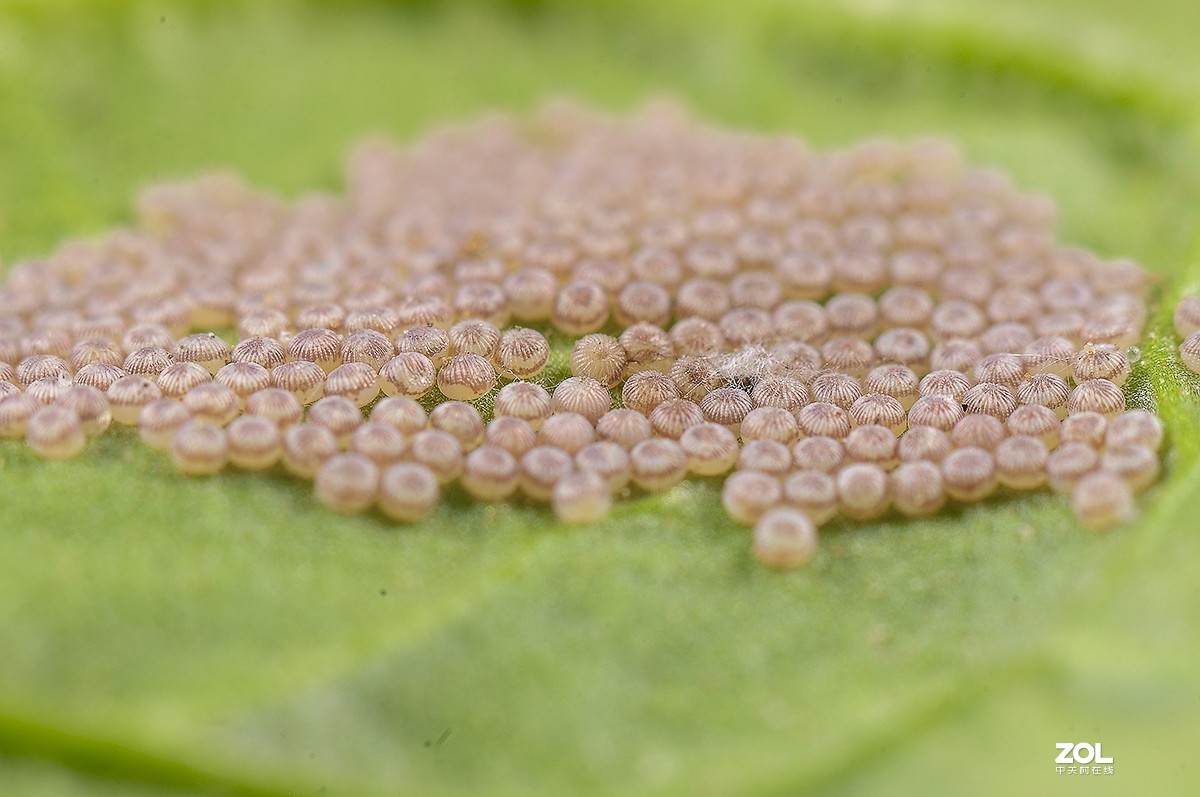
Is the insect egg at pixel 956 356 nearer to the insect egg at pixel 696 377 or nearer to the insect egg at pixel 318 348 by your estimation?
the insect egg at pixel 696 377

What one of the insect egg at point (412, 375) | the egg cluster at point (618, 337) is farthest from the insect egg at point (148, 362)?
the insect egg at point (412, 375)

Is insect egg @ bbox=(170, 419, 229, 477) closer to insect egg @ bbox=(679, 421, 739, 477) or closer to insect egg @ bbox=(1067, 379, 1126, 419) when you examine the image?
insect egg @ bbox=(679, 421, 739, 477)

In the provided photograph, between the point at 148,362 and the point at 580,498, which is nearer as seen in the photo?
the point at 580,498

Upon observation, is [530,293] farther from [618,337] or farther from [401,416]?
[401,416]

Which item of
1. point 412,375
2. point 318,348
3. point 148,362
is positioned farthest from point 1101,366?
point 148,362

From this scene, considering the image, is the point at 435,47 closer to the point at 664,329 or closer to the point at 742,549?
the point at 664,329

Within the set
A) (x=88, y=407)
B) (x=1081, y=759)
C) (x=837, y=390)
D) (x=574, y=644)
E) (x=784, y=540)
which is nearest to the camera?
(x=1081, y=759)

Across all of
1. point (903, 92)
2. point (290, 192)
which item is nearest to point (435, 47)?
point (290, 192)
